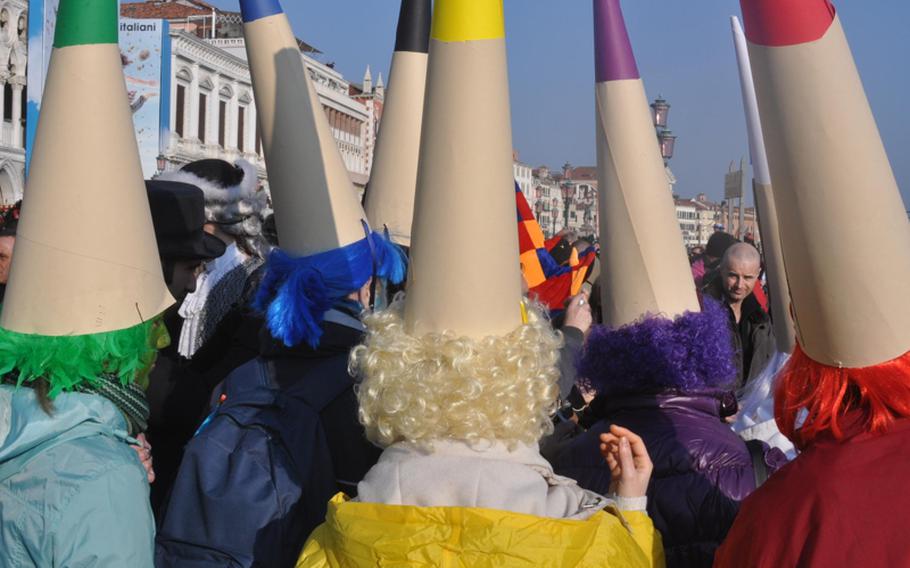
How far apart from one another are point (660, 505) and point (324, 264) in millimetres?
1101

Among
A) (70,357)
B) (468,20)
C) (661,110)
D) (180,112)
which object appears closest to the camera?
(468,20)

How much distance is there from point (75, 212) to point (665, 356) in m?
1.48

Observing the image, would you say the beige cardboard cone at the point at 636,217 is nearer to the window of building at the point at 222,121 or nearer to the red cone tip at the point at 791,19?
the red cone tip at the point at 791,19

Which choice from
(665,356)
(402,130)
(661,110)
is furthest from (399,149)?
(661,110)

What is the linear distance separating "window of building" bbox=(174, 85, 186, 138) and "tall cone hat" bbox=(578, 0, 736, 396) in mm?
43375

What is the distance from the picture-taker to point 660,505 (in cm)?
244

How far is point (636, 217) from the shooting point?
9.41ft

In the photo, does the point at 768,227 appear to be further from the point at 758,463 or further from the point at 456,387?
the point at 456,387

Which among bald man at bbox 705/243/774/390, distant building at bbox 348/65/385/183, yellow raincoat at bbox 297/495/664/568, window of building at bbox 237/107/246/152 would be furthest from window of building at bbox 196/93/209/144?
yellow raincoat at bbox 297/495/664/568

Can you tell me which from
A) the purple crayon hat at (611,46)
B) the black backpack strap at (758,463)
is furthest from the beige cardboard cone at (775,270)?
the black backpack strap at (758,463)

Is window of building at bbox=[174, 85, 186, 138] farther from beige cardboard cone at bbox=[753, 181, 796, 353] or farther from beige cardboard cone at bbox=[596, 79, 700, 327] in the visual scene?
beige cardboard cone at bbox=[596, 79, 700, 327]

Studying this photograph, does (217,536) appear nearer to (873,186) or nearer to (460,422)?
(460,422)

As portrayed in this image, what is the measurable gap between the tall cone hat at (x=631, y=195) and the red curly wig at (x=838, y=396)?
0.93 metres

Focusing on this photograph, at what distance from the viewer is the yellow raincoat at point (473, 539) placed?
177 centimetres
